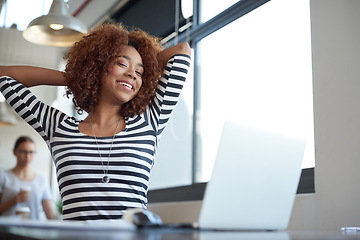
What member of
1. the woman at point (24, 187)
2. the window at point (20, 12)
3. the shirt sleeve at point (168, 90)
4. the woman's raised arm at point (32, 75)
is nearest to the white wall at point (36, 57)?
A: the window at point (20, 12)

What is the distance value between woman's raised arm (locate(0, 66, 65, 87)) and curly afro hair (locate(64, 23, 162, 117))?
0.33ft

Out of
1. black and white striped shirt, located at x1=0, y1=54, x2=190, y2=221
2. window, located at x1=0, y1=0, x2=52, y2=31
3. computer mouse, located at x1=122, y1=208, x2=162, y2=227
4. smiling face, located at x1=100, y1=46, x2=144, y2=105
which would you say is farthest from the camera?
window, located at x1=0, y1=0, x2=52, y2=31

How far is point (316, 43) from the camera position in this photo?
2299 millimetres

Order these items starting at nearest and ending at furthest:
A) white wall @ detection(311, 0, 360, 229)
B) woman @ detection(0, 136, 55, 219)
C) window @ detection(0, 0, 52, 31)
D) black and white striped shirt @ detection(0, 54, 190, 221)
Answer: black and white striped shirt @ detection(0, 54, 190, 221), white wall @ detection(311, 0, 360, 229), woman @ detection(0, 136, 55, 219), window @ detection(0, 0, 52, 31)

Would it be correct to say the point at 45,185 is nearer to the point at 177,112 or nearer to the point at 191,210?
the point at 177,112

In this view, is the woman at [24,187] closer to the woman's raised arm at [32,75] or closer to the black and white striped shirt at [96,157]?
the woman's raised arm at [32,75]

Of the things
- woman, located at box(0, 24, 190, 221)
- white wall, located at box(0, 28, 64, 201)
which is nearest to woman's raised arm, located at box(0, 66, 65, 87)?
woman, located at box(0, 24, 190, 221)

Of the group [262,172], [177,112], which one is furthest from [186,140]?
[262,172]

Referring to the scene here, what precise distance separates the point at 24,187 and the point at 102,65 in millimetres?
2335

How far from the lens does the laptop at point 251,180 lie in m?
1.01

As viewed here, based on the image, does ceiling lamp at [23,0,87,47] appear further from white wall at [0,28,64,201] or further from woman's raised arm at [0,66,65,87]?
white wall at [0,28,64,201]

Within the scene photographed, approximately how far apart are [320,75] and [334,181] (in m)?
0.49

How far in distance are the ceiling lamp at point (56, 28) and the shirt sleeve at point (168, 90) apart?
1.19 metres

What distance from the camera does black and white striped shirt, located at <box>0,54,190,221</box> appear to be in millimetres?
1642
